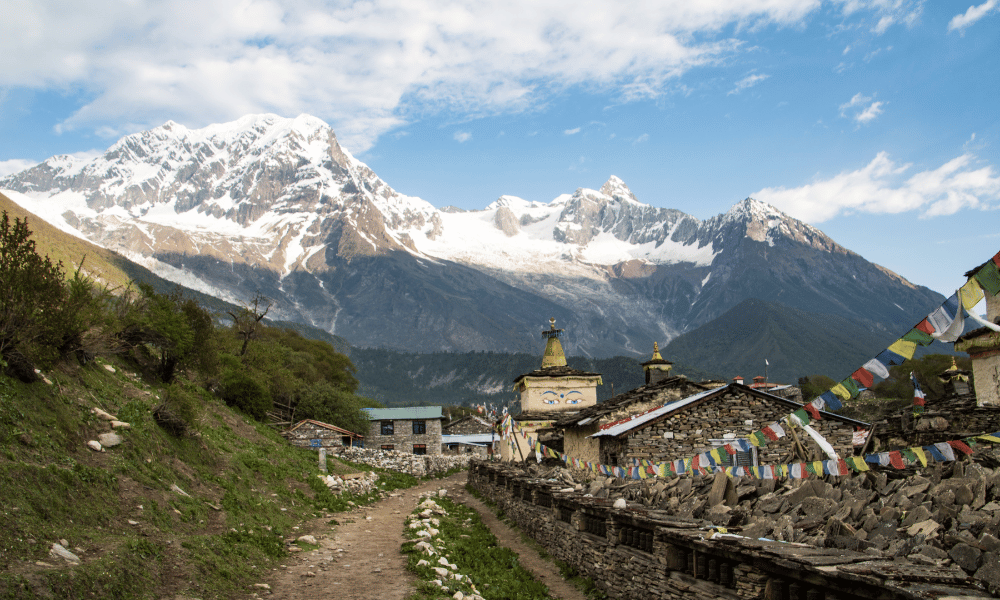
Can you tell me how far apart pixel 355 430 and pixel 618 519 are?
174 feet

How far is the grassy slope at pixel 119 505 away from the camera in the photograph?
9812 millimetres

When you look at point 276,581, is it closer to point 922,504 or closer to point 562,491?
point 562,491

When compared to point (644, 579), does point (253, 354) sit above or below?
above

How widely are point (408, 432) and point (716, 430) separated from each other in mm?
49381

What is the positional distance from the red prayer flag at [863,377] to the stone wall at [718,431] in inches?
472

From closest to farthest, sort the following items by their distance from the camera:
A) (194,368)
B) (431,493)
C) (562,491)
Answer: (562,491), (194,368), (431,493)

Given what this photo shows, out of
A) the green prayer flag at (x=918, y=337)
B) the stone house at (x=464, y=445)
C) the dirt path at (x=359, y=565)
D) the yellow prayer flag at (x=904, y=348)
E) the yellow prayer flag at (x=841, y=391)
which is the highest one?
the green prayer flag at (x=918, y=337)

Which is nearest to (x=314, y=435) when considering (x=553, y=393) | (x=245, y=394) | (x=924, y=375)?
(x=245, y=394)

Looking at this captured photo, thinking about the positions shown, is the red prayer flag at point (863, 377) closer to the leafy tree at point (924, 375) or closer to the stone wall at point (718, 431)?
the stone wall at point (718, 431)

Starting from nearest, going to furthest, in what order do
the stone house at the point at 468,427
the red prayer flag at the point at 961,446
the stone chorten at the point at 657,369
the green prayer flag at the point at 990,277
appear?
1. the green prayer flag at the point at 990,277
2. the red prayer flag at the point at 961,446
3. the stone chorten at the point at 657,369
4. the stone house at the point at 468,427

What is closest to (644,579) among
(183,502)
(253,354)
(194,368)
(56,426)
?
(183,502)

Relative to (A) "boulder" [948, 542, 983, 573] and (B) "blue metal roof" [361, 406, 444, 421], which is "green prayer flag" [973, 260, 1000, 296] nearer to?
(A) "boulder" [948, 542, 983, 573]

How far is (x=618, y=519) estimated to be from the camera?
544 inches

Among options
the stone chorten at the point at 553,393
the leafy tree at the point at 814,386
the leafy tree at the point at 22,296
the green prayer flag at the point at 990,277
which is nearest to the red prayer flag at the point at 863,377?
the green prayer flag at the point at 990,277
